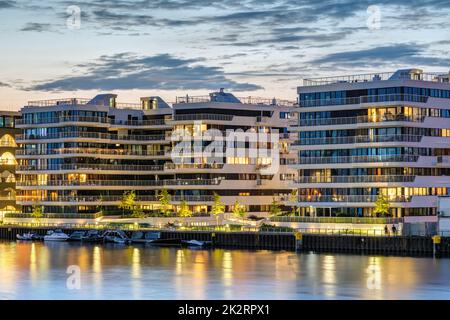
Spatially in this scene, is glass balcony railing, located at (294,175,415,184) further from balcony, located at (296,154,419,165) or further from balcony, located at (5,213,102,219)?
balcony, located at (5,213,102,219)

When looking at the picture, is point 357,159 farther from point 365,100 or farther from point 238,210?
point 238,210

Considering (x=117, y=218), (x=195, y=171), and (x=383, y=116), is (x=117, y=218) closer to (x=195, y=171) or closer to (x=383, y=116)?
(x=195, y=171)

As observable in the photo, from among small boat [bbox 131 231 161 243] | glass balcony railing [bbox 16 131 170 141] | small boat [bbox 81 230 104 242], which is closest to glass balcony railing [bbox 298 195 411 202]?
small boat [bbox 131 231 161 243]

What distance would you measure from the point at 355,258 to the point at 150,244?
3307cm

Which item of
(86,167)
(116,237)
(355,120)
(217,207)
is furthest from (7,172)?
(355,120)

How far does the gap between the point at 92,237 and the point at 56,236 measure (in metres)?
5.50

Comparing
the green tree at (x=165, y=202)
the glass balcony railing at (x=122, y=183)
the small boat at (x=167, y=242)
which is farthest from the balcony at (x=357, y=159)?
the green tree at (x=165, y=202)

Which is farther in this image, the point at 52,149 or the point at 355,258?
the point at 52,149

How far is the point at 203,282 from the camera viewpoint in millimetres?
93812

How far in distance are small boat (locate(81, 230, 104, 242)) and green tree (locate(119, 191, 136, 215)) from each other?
41.4ft

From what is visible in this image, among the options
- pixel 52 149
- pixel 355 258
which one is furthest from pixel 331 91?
pixel 52 149

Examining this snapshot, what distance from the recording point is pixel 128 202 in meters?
160
